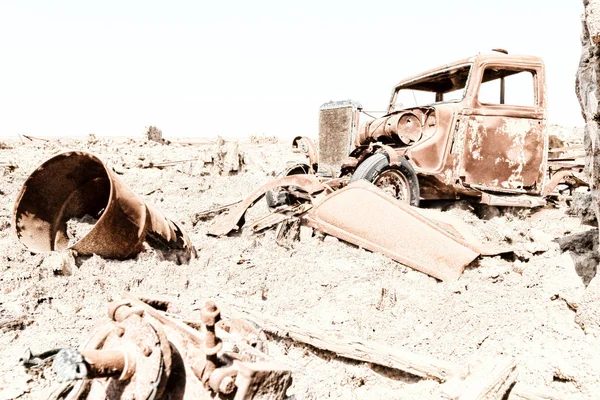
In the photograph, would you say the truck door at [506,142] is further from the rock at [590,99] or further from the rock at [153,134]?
the rock at [153,134]

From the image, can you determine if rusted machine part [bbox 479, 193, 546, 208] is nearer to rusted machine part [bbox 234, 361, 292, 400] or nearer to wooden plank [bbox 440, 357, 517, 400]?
wooden plank [bbox 440, 357, 517, 400]

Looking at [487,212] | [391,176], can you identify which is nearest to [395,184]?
[391,176]

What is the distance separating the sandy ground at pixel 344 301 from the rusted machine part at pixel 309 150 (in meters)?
2.35

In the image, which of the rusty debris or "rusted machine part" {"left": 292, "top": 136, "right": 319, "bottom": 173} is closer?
the rusty debris

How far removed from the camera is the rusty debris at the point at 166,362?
1361 millimetres

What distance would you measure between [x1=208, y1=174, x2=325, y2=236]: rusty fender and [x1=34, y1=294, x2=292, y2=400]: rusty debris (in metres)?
2.99

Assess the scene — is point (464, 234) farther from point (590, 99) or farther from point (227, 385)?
point (227, 385)

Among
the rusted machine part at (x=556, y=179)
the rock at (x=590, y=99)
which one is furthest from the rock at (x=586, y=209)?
the rusted machine part at (x=556, y=179)

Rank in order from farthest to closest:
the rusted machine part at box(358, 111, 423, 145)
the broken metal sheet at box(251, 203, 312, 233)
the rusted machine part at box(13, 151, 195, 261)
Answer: the rusted machine part at box(358, 111, 423, 145), the broken metal sheet at box(251, 203, 312, 233), the rusted machine part at box(13, 151, 195, 261)

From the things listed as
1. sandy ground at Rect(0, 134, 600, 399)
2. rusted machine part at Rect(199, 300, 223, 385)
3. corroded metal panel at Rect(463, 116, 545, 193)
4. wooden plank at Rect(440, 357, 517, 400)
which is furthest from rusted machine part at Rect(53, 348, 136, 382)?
corroded metal panel at Rect(463, 116, 545, 193)

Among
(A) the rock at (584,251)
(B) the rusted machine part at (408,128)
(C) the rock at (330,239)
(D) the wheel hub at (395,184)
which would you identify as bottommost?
(C) the rock at (330,239)

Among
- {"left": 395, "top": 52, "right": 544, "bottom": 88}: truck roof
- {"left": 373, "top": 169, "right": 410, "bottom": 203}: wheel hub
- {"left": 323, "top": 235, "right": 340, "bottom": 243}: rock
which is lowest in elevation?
{"left": 323, "top": 235, "right": 340, "bottom": 243}: rock

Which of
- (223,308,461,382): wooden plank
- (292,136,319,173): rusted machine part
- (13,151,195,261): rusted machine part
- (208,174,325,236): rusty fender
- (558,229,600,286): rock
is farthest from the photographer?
(292,136,319,173): rusted machine part

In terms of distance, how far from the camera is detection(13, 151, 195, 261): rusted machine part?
11.7ft
